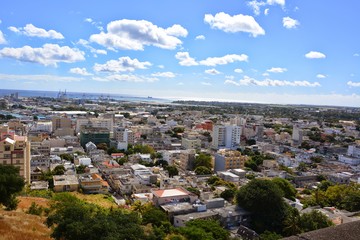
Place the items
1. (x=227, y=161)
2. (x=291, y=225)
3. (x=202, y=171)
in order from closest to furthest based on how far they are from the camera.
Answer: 1. (x=291, y=225)
2. (x=202, y=171)
3. (x=227, y=161)

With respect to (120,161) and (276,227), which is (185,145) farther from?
(276,227)


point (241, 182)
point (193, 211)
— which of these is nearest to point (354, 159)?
point (241, 182)

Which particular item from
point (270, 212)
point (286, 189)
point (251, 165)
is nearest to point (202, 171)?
point (251, 165)

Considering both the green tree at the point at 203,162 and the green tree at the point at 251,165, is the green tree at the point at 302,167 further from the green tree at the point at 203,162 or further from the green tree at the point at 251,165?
the green tree at the point at 203,162

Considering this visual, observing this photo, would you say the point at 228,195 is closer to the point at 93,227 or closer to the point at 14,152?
the point at 14,152

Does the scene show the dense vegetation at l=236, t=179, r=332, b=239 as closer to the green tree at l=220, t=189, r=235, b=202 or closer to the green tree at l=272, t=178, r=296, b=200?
the green tree at l=220, t=189, r=235, b=202

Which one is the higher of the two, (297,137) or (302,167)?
(297,137)

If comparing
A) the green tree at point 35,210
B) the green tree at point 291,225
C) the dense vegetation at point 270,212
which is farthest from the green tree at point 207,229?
the green tree at point 35,210
